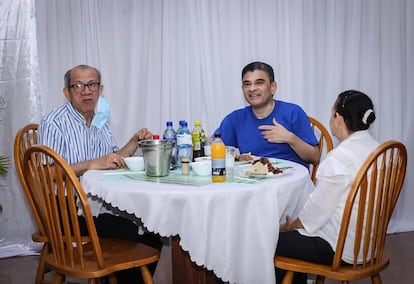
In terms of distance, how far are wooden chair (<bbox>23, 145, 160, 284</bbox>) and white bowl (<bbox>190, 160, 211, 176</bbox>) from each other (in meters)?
0.39

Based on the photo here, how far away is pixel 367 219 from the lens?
6.46 ft

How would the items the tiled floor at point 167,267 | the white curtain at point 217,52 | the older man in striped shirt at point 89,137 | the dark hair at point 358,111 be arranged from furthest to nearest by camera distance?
the white curtain at point 217,52 < the tiled floor at point 167,267 < the older man in striped shirt at point 89,137 < the dark hair at point 358,111

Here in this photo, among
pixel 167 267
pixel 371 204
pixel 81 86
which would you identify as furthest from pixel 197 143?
pixel 167 267

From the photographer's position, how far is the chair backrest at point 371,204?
1.92 meters

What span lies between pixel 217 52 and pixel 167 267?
1566 millimetres

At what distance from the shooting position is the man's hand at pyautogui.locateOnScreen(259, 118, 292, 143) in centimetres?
280

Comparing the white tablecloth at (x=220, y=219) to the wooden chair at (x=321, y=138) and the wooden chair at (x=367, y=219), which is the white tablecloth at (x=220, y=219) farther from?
the wooden chair at (x=321, y=138)

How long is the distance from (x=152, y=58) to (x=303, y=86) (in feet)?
3.83

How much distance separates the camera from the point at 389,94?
4.14 meters

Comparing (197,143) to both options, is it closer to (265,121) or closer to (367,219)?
(265,121)

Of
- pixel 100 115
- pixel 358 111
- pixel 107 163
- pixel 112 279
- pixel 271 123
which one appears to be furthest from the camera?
pixel 271 123

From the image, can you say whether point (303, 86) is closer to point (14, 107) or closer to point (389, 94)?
point (389, 94)

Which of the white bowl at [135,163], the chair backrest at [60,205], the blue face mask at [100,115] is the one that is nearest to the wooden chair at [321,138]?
the white bowl at [135,163]

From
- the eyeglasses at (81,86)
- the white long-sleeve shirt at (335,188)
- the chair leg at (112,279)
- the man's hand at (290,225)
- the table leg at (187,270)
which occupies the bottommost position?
the chair leg at (112,279)
